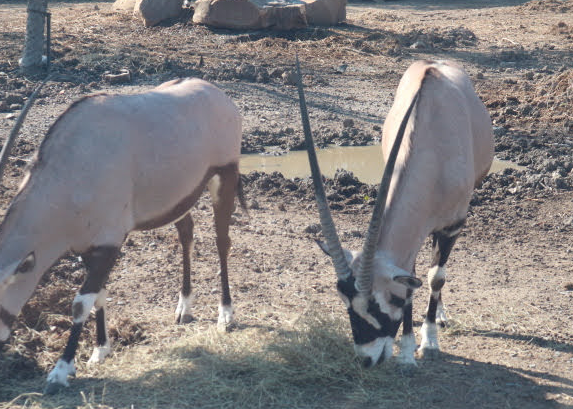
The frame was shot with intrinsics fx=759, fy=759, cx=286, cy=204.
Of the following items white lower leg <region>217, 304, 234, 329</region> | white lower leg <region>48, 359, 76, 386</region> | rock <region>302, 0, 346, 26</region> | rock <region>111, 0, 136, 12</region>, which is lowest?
white lower leg <region>217, 304, 234, 329</region>

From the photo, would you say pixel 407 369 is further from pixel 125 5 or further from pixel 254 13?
pixel 125 5

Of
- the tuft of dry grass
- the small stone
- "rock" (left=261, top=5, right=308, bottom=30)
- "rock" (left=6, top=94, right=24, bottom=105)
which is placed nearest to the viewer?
the tuft of dry grass

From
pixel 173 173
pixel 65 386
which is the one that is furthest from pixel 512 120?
pixel 65 386

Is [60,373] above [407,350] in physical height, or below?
below

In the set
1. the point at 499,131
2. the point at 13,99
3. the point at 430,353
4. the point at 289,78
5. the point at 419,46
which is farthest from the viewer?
the point at 419,46

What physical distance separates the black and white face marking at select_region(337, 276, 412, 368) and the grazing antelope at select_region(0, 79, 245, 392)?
152cm

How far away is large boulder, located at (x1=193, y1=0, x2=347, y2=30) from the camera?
17.5m

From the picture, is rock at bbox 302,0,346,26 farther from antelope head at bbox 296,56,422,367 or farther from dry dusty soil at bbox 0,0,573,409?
antelope head at bbox 296,56,422,367

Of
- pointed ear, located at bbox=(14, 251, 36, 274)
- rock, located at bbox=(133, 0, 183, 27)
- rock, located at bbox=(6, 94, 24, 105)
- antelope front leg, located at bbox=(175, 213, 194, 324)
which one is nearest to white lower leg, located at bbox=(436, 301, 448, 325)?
antelope front leg, located at bbox=(175, 213, 194, 324)

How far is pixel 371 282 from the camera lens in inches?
187

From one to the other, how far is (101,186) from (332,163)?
5.84 m

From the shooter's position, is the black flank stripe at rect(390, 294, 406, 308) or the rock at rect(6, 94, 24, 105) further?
the rock at rect(6, 94, 24, 105)

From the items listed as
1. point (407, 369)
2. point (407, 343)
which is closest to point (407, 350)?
point (407, 343)

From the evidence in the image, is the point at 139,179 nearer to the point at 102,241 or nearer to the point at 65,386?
the point at 102,241
